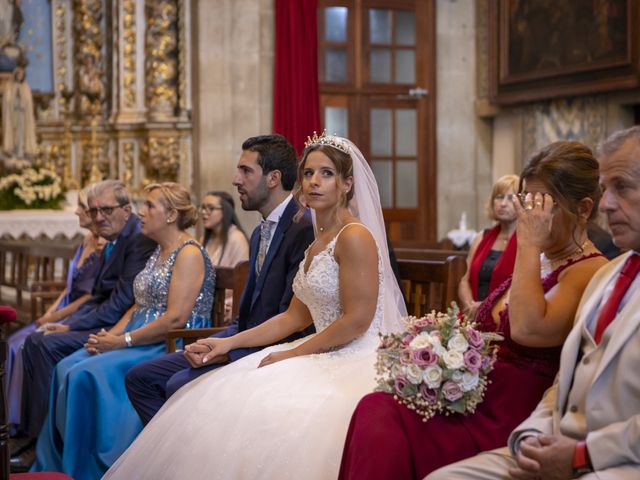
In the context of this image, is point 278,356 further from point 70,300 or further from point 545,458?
point 70,300

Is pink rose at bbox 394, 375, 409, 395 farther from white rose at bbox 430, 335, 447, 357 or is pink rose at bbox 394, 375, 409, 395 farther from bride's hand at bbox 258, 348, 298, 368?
bride's hand at bbox 258, 348, 298, 368

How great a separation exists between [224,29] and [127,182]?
1.93 m

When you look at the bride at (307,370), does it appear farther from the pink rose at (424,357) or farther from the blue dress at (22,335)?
the blue dress at (22,335)

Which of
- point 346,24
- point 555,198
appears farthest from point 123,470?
point 346,24

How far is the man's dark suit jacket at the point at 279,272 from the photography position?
4.25 metres

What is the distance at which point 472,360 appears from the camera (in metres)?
2.86

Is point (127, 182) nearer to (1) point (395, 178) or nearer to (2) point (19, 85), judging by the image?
(2) point (19, 85)

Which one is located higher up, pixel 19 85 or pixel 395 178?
pixel 19 85

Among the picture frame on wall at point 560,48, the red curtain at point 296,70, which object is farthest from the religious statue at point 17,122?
the picture frame on wall at point 560,48

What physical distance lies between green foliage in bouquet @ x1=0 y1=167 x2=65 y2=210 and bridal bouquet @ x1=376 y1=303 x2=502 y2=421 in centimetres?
761

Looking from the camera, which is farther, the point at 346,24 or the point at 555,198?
the point at 346,24

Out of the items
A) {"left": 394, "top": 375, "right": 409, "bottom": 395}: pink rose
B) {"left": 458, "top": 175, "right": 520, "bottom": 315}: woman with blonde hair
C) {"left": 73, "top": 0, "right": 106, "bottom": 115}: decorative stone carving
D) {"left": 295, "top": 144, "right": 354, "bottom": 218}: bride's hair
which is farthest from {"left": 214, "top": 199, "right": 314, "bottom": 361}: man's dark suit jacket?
{"left": 73, "top": 0, "right": 106, "bottom": 115}: decorative stone carving

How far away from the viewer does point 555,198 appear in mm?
3035

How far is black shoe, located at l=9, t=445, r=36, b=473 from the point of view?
5152mm
